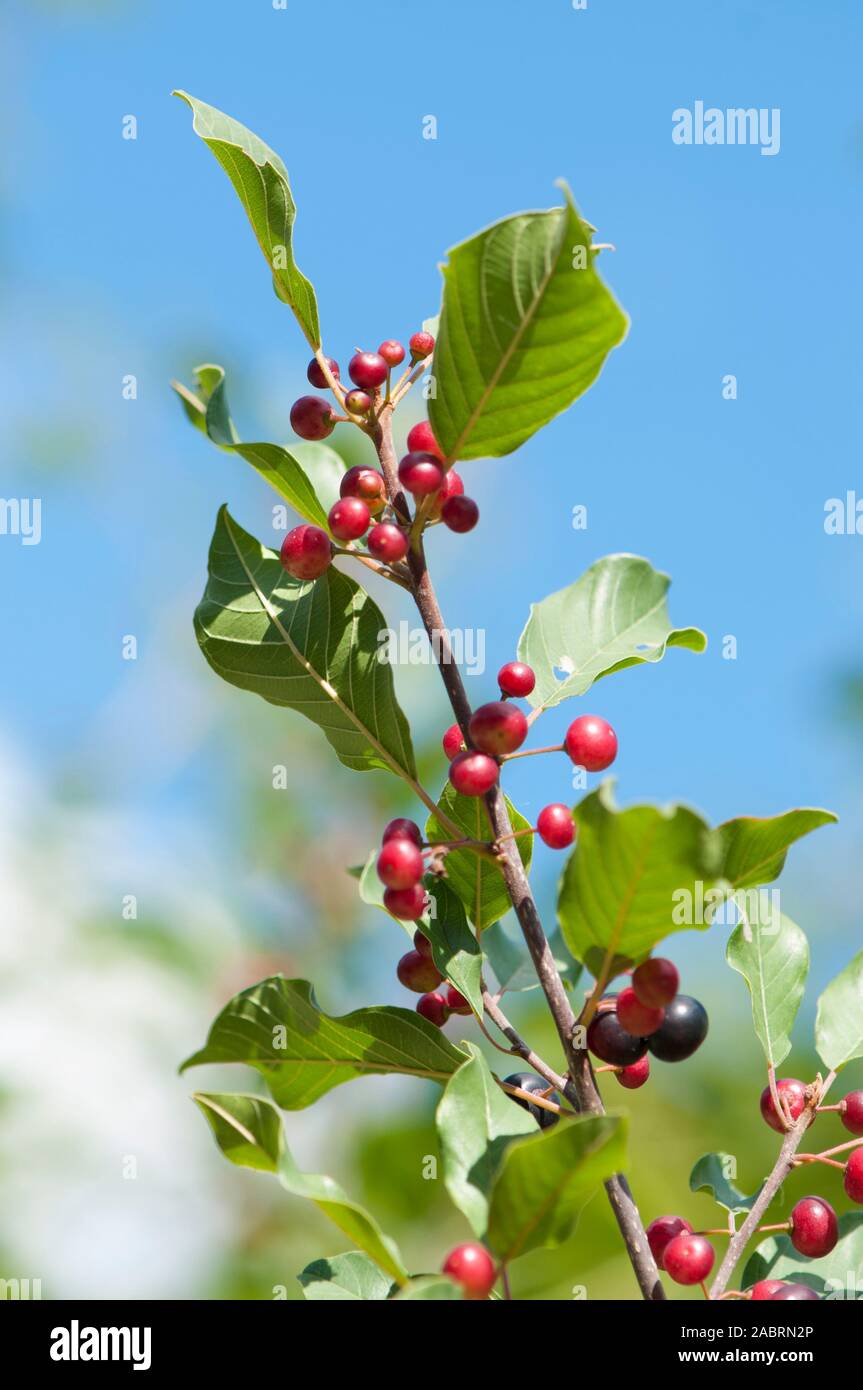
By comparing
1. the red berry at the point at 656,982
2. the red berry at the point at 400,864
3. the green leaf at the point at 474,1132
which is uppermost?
the red berry at the point at 400,864

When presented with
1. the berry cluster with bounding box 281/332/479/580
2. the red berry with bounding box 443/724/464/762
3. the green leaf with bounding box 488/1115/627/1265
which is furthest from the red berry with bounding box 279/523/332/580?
the green leaf with bounding box 488/1115/627/1265

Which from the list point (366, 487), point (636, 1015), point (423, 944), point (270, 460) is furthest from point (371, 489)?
point (636, 1015)

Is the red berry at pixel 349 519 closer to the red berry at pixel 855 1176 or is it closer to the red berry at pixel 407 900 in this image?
the red berry at pixel 407 900

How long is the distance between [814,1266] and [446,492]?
3.15 ft

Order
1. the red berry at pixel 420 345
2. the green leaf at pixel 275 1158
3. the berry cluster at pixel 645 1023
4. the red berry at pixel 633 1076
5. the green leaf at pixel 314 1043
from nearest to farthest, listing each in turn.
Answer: the green leaf at pixel 275 1158 → the berry cluster at pixel 645 1023 → the green leaf at pixel 314 1043 → the red berry at pixel 633 1076 → the red berry at pixel 420 345

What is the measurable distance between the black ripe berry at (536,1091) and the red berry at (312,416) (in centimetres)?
73

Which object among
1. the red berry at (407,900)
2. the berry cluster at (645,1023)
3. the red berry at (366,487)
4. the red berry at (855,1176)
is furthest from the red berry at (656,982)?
the red berry at (366,487)

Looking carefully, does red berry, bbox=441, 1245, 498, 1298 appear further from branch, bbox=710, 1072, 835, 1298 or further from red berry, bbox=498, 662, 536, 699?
red berry, bbox=498, 662, 536, 699

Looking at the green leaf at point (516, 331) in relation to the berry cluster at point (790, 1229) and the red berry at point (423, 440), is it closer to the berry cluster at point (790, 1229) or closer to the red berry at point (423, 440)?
the red berry at point (423, 440)

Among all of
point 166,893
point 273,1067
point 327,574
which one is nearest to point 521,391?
point 327,574

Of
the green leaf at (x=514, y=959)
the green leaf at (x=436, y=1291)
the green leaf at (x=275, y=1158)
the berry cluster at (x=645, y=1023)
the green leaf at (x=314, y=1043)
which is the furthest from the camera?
the green leaf at (x=514, y=959)

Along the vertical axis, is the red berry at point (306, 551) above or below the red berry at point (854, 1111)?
above

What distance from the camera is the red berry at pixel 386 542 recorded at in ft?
4.17

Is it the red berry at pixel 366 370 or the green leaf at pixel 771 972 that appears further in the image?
the green leaf at pixel 771 972
